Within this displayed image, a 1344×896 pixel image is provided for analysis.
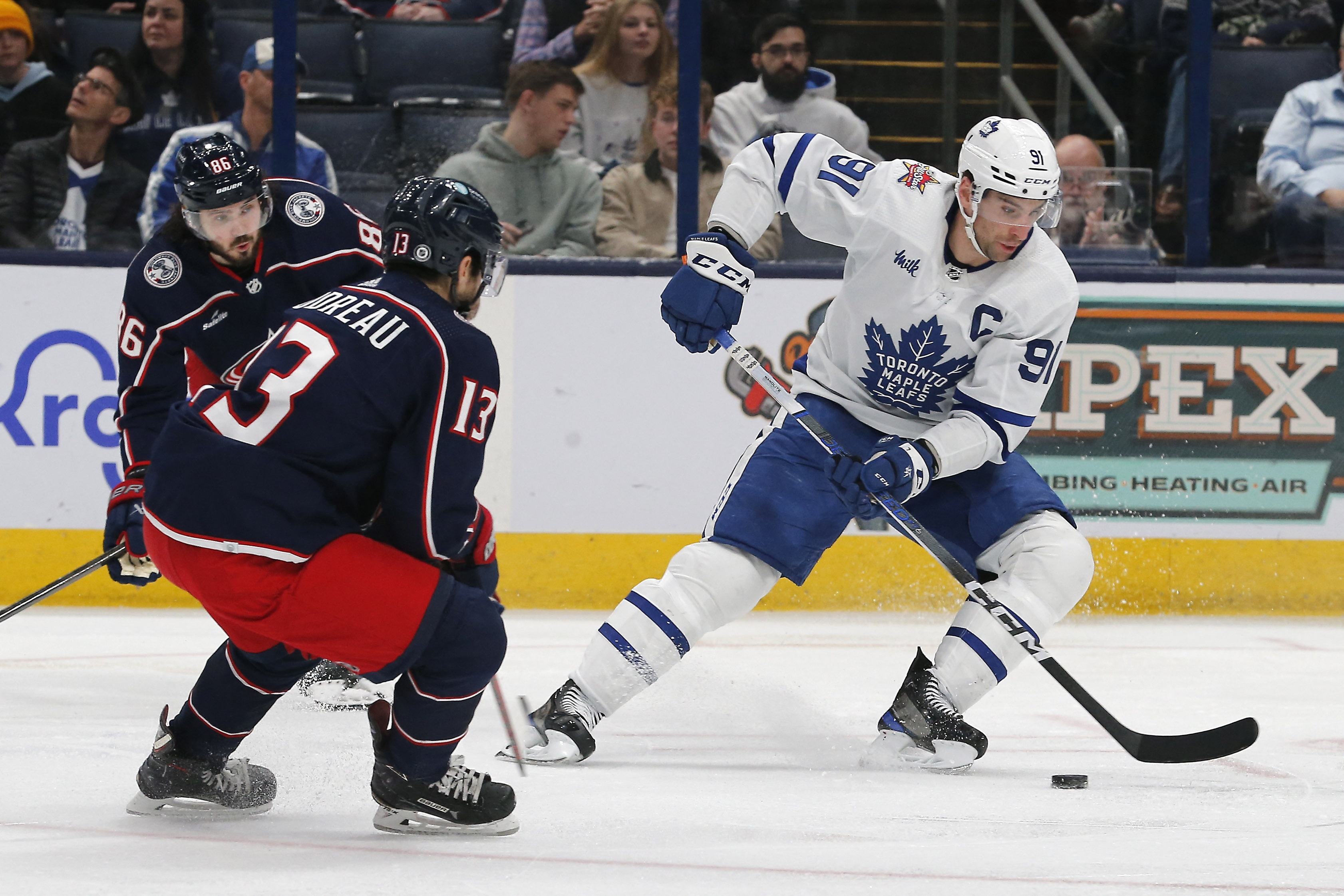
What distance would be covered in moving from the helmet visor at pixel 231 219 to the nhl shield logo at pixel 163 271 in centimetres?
11

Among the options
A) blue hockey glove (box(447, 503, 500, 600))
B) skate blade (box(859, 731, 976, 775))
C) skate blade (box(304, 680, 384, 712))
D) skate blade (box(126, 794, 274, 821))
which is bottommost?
skate blade (box(304, 680, 384, 712))

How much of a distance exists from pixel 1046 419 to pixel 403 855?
9.62 feet

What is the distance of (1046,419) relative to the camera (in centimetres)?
457

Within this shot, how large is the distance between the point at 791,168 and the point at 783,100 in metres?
1.61

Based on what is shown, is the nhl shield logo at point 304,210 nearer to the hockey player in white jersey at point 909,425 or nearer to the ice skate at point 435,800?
the hockey player in white jersey at point 909,425

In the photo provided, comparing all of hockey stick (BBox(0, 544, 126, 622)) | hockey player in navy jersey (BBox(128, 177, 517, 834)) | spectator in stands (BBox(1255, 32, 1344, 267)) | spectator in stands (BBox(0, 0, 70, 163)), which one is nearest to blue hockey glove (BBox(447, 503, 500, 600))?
hockey player in navy jersey (BBox(128, 177, 517, 834))

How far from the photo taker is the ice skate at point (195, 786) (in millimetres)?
2262

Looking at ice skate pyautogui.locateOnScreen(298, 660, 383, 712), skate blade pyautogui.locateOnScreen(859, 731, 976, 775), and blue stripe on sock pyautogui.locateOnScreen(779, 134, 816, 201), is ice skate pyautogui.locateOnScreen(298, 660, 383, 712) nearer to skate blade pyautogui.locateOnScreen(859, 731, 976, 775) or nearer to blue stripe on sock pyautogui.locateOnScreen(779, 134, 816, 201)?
skate blade pyautogui.locateOnScreen(859, 731, 976, 775)

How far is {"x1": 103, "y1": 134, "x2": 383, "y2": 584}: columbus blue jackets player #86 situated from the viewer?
2.79 m

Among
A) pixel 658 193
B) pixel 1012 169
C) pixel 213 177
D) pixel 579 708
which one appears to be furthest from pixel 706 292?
pixel 658 193

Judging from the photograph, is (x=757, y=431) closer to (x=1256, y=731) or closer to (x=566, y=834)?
(x=1256, y=731)

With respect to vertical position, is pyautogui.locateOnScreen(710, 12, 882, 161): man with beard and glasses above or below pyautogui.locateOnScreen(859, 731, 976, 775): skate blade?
above

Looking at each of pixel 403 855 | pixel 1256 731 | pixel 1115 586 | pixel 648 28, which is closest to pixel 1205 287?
pixel 1115 586

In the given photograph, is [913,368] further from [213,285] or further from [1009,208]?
[213,285]
